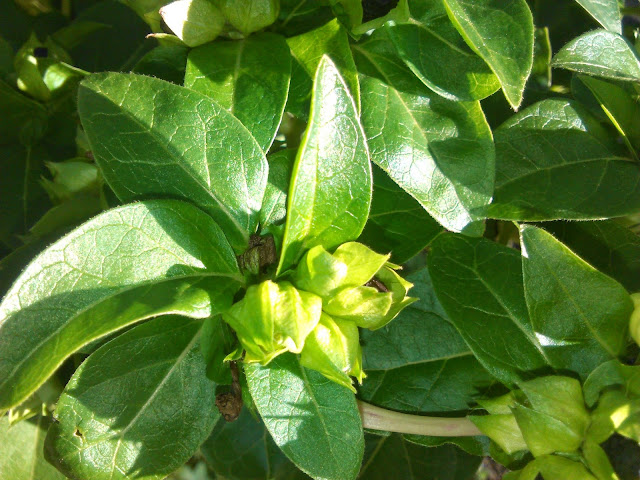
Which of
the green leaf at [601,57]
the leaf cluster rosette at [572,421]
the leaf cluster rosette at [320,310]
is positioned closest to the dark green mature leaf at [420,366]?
the leaf cluster rosette at [572,421]

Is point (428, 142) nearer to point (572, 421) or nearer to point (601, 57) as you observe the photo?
point (601, 57)

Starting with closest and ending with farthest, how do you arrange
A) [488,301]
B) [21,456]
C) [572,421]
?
[572,421]
[488,301]
[21,456]

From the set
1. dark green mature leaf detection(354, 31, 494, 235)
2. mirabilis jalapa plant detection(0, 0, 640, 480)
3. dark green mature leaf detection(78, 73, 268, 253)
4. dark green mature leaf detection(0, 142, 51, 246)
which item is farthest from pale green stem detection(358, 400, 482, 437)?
dark green mature leaf detection(0, 142, 51, 246)

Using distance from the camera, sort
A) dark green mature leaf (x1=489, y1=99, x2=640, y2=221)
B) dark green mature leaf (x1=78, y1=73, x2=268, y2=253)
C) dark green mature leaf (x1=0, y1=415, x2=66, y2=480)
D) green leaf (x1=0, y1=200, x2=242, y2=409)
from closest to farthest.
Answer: green leaf (x1=0, y1=200, x2=242, y2=409) < dark green mature leaf (x1=78, y1=73, x2=268, y2=253) < dark green mature leaf (x1=489, y1=99, x2=640, y2=221) < dark green mature leaf (x1=0, y1=415, x2=66, y2=480)

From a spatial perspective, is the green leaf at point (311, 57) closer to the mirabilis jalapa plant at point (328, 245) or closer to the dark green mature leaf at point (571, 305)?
the mirabilis jalapa plant at point (328, 245)

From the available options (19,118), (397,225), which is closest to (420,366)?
(397,225)

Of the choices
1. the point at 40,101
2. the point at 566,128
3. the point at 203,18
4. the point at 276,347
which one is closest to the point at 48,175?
the point at 40,101

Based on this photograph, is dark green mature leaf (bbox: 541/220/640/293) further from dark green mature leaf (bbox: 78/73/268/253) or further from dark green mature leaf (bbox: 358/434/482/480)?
dark green mature leaf (bbox: 78/73/268/253)
